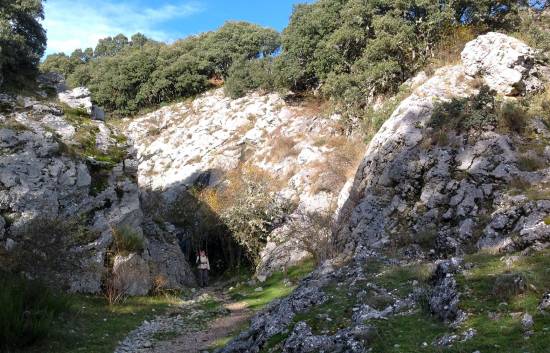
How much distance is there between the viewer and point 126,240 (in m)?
17.0

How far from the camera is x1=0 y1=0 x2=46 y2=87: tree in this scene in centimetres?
2079

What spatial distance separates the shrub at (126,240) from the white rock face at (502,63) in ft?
53.6

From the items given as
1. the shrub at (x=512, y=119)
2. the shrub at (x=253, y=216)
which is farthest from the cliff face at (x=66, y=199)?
the shrub at (x=512, y=119)

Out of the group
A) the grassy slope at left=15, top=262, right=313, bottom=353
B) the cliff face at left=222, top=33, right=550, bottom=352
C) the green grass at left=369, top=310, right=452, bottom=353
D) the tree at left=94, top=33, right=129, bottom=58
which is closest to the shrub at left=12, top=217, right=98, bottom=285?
the grassy slope at left=15, top=262, right=313, bottom=353

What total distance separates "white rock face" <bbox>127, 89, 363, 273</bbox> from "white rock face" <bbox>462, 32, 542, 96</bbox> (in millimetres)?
8620

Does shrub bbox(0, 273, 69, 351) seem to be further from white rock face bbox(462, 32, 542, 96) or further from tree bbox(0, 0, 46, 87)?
white rock face bbox(462, 32, 542, 96)

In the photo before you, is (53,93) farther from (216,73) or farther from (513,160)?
(216,73)

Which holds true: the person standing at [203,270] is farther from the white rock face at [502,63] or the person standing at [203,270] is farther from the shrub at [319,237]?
the white rock face at [502,63]

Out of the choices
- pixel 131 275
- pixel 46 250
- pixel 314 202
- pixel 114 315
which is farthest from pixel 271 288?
pixel 46 250

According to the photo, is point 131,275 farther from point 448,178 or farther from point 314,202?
point 448,178

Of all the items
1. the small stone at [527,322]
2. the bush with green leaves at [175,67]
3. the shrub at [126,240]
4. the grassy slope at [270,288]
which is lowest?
the grassy slope at [270,288]

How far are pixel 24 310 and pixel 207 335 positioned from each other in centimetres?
490

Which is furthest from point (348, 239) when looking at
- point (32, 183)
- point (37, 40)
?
point (37, 40)

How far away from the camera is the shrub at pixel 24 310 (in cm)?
922
